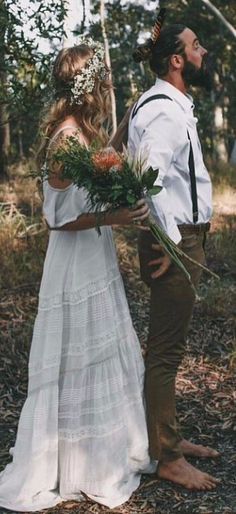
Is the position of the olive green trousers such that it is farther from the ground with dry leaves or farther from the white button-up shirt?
the ground with dry leaves

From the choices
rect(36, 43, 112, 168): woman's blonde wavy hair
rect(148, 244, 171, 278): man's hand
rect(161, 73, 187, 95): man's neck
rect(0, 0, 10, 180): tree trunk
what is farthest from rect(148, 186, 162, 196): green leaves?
rect(0, 0, 10, 180): tree trunk

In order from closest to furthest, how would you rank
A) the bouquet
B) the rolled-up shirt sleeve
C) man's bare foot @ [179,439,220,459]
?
the bouquet
the rolled-up shirt sleeve
man's bare foot @ [179,439,220,459]

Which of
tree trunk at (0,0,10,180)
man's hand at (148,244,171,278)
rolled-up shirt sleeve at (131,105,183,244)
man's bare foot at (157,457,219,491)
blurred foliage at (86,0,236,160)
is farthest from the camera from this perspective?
blurred foliage at (86,0,236,160)

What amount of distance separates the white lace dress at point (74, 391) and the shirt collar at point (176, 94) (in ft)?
2.28

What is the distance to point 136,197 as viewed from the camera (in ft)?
9.81

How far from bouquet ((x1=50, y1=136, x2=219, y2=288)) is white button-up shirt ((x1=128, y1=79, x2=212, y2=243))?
133 mm

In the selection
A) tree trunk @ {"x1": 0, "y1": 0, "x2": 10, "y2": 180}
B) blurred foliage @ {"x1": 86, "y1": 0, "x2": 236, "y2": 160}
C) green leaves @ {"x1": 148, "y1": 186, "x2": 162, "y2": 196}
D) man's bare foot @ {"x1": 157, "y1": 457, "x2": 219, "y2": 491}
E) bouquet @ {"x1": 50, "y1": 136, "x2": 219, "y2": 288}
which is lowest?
man's bare foot @ {"x1": 157, "y1": 457, "x2": 219, "y2": 491}

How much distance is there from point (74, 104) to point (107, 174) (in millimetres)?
464

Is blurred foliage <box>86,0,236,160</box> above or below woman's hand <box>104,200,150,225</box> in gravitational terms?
above

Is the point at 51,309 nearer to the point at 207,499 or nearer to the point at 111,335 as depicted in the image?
the point at 111,335

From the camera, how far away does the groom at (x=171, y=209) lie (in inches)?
126

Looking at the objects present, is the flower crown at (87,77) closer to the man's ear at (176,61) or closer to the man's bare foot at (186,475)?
the man's ear at (176,61)

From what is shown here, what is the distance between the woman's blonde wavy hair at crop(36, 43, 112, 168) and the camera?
10.5 ft

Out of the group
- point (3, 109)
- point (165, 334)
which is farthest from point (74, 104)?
point (3, 109)
